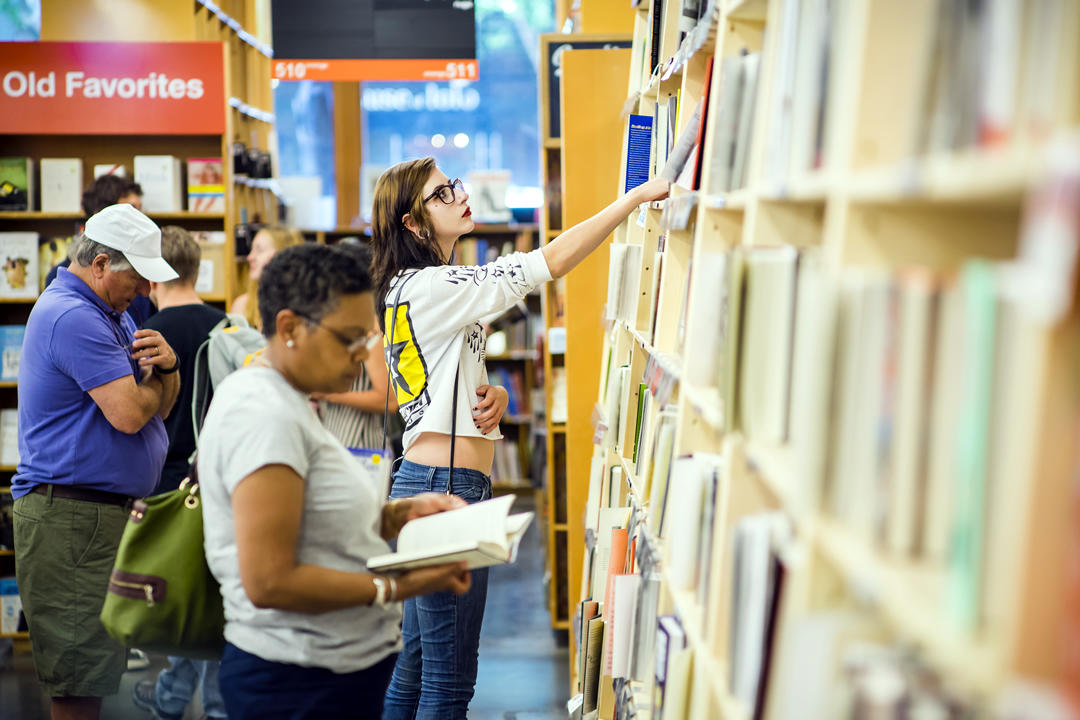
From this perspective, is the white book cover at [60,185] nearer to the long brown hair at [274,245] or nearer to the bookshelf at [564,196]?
the long brown hair at [274,245]

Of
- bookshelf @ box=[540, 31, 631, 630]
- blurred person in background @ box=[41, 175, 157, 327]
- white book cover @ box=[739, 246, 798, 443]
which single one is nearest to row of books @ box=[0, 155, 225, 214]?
blurred person in background @ box=[41, 175, 157, 327]

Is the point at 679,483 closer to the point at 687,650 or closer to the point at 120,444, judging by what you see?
the point at 687,650

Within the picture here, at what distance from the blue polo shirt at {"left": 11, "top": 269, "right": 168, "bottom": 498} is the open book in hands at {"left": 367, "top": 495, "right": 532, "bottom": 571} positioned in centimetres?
126

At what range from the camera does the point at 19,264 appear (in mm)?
5027

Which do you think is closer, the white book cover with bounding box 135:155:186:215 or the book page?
the book page

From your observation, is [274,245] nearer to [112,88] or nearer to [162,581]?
[112,88]

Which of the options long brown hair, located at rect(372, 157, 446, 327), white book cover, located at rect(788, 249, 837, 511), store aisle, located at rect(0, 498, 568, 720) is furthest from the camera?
store aisle, located at rect(0, 498, 568, 720)

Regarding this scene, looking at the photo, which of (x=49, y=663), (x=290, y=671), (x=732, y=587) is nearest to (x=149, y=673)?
(x=49, y=663)

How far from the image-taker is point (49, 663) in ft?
9.36

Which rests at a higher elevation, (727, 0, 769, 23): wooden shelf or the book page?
(727, 0, 769, 23): wooden shelf

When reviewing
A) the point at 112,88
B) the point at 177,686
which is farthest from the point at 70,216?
the point at 177,686

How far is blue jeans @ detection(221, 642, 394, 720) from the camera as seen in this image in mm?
1666

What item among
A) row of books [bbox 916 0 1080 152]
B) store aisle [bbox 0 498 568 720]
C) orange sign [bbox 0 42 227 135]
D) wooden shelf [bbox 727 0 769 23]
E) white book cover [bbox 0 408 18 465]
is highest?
orange sign [bbox 0 42 227 135]

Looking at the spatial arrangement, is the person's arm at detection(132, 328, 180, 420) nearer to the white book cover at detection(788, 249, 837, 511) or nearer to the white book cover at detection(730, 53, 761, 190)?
the white book cover at detection(730, 53, 761, 190)
